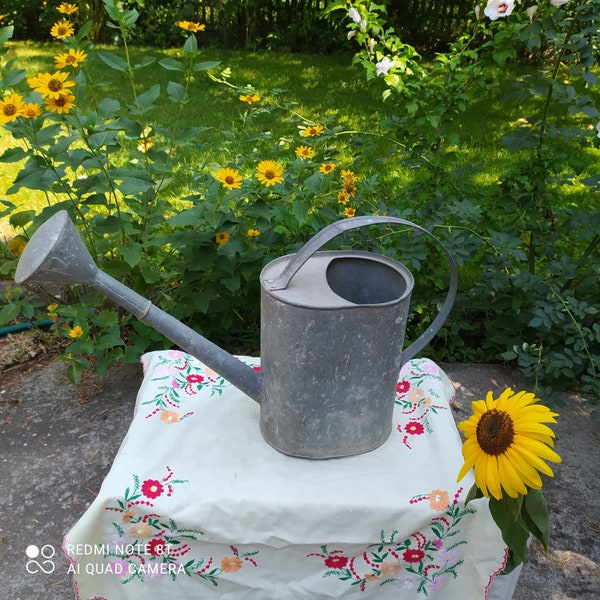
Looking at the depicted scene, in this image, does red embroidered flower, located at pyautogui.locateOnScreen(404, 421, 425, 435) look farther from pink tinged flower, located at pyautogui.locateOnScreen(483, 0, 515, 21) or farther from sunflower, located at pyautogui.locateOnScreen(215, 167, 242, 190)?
pink tinged flower, located at pyautogui.locateOnScreen(483, 0, 515, 21)

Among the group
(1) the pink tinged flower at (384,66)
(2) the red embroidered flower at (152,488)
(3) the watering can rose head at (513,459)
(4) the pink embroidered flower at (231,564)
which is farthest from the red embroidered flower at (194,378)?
(1) the pink tinged flower at (384,66)

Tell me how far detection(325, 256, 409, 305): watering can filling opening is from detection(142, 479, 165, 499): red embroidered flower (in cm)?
54

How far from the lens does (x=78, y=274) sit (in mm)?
1063

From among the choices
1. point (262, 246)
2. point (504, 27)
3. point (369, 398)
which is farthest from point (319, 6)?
point (369, 398)

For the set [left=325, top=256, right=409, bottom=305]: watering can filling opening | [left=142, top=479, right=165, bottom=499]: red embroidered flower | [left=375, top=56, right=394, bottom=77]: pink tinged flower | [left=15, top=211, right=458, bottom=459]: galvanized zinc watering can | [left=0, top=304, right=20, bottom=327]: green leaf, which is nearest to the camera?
[left=15, top=211, right=458, bottom=459]: galvanized zinc watering can

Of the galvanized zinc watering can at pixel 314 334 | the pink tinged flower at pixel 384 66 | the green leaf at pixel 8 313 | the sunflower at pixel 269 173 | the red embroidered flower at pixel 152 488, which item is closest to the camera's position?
the galvanized zinc watering can at pixel 314 334

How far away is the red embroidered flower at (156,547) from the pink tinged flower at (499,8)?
1.77 metres

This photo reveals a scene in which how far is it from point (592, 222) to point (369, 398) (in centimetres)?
131

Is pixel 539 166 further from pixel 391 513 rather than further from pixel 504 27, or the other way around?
pixel 391 513

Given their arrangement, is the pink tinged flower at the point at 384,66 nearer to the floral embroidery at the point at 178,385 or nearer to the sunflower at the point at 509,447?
the floral embroidery at the point at 178,385

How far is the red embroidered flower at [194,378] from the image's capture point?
4.91 ft

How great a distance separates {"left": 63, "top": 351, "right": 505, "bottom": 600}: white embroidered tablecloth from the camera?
1168 mm

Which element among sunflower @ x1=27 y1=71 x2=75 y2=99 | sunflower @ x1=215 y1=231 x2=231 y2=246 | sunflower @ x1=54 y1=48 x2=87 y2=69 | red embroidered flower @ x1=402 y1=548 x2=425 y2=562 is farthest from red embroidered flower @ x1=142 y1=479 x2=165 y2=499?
sunflower @ x1=54 y1=48 x2=87 y2=69

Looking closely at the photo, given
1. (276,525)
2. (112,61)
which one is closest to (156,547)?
(276,525)
